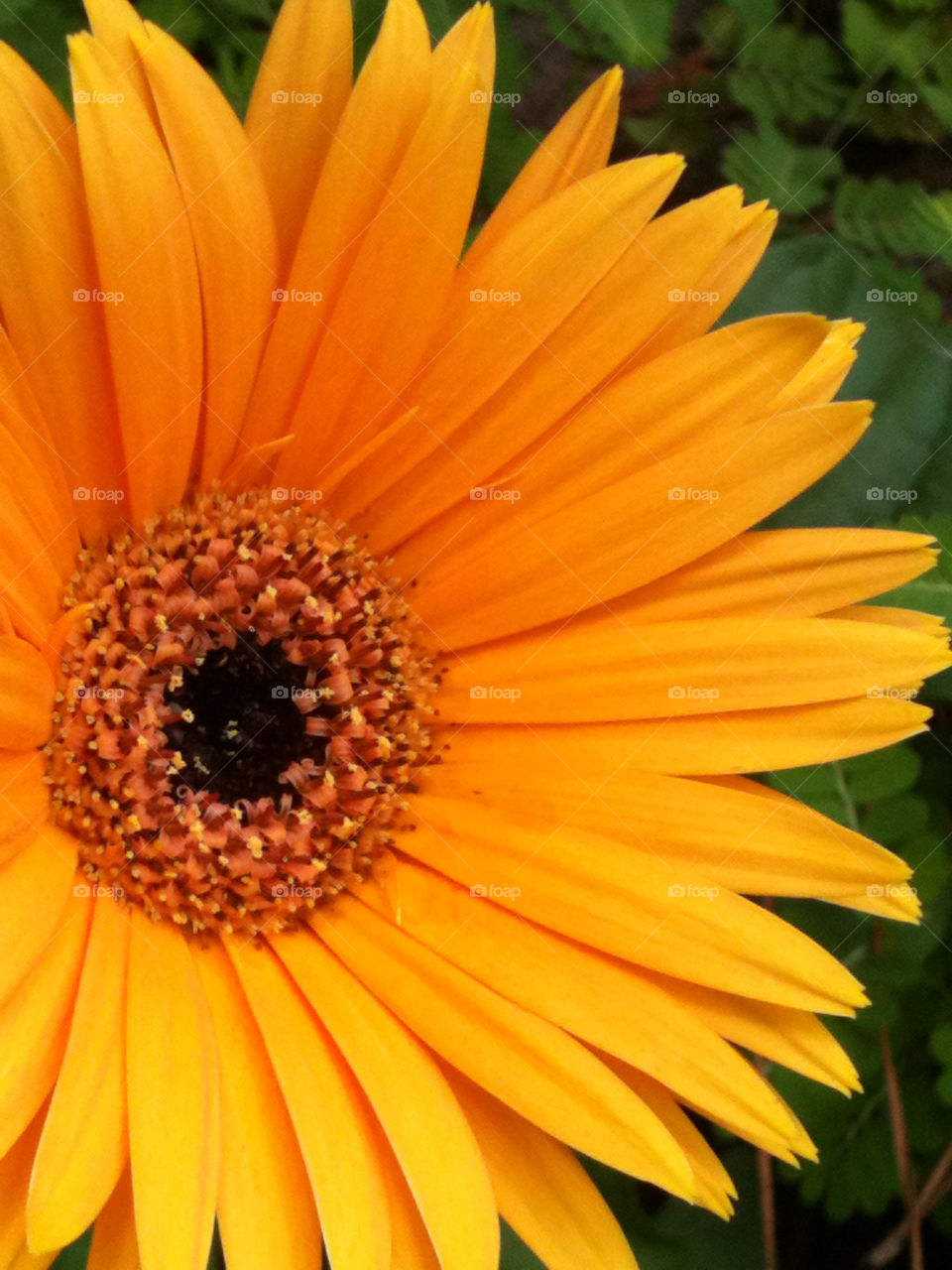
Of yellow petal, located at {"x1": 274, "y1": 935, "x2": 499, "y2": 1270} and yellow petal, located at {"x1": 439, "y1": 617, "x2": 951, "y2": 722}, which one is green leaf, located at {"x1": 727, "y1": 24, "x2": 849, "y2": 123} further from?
yellow petal, located at {"x1": 274, "y1": 935, "x2": 499, "y2": 1270}

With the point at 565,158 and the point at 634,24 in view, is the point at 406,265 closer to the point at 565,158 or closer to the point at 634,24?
the point at 565,158

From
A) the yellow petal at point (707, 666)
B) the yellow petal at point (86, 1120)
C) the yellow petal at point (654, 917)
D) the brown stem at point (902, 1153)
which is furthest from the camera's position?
the brown stem at point (902, 1153)

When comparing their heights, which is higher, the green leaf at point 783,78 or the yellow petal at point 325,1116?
the green leaf at point 783,78

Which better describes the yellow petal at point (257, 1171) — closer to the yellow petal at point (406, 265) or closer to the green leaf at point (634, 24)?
the yellow petal at point (406, 265)

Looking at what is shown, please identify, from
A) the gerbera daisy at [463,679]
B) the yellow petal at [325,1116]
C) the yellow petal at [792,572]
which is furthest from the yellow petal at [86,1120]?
the yellow petal at [792,572]

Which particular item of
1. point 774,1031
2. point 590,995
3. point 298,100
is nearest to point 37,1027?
point 590,995

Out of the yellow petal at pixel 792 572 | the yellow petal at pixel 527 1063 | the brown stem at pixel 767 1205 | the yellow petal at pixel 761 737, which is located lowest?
the brown stem at pixel 767 1205

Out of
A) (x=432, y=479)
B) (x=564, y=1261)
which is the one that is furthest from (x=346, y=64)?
(x=564, y=1261)

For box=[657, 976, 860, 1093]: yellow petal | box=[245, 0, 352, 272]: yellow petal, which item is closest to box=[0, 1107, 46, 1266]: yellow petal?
box=[657, 976, 860, 1093]: yellow petal

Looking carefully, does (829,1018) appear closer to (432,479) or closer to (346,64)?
(432,479)
